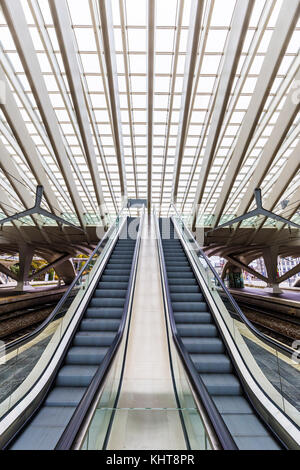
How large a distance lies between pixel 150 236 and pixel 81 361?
343 inches

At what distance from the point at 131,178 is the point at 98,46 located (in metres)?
9.95

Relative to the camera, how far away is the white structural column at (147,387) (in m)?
2.52

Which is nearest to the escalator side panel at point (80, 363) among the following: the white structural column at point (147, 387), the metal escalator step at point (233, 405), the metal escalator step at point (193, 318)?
the white structural column at point (147, 387)

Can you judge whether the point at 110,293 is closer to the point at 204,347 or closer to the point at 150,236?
the point at 204,347

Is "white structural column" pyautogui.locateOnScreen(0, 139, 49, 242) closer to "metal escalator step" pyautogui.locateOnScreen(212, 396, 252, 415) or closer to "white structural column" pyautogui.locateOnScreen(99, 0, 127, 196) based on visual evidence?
"white structural column" pyautogui.locateOnScreen(99, 0, 127, 196)

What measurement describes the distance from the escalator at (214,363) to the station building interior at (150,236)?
0.02 metres

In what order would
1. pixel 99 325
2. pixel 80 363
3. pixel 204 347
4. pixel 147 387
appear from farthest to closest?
1. pixel 99 325
2. pixel 204 347
3. pixel 80 363
4. pixel 147 387

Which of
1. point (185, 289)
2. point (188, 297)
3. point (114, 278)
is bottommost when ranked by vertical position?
point (188, 297)

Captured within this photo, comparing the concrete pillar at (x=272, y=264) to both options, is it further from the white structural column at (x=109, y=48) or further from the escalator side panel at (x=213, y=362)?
the white structural column at (x=109, y=48)

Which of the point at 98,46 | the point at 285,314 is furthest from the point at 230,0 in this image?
the point at 285,314

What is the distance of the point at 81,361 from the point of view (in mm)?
4027

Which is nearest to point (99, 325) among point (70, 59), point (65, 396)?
point (65, 396)

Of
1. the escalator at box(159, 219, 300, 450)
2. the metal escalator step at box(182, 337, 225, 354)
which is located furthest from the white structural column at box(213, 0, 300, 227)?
the metal escalator step at box(182, 337, 225, 354)

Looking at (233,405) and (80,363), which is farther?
(80,363)
